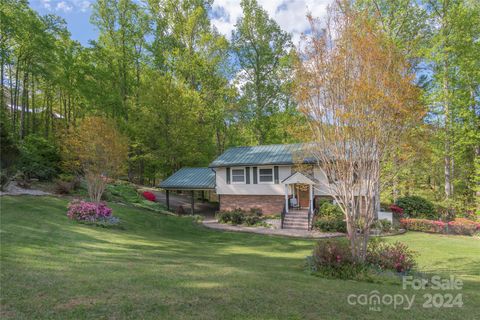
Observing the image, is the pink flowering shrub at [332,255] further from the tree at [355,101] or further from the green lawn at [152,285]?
the green lawn at [152,285]

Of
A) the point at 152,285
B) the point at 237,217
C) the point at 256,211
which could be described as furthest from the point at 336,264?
the point at 256,211

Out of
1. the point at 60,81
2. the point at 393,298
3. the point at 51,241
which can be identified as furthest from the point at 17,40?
the point at 393,298

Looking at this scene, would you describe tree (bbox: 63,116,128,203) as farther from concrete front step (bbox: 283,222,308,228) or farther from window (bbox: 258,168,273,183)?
concrete front step (bbox: 283,222,308,228)

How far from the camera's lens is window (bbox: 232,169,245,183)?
20.3m

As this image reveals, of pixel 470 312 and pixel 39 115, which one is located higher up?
pixel 39 115

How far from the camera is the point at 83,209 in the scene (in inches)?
490

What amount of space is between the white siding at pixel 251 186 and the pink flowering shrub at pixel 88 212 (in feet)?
30.1

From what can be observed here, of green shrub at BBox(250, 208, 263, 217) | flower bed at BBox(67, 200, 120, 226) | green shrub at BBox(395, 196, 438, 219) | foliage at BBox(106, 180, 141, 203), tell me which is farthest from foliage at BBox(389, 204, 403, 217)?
foliage at BBox(106, 180, 141, 203)

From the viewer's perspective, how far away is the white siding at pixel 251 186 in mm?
18906

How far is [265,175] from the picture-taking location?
1955 cm

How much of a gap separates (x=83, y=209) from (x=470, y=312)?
1347cm

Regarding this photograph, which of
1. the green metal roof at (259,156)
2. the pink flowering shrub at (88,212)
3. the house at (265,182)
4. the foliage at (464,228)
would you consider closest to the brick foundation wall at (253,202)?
the house at (265,182)

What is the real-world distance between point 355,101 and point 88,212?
11.9 metres

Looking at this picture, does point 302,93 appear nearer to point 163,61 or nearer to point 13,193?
point 13,193
